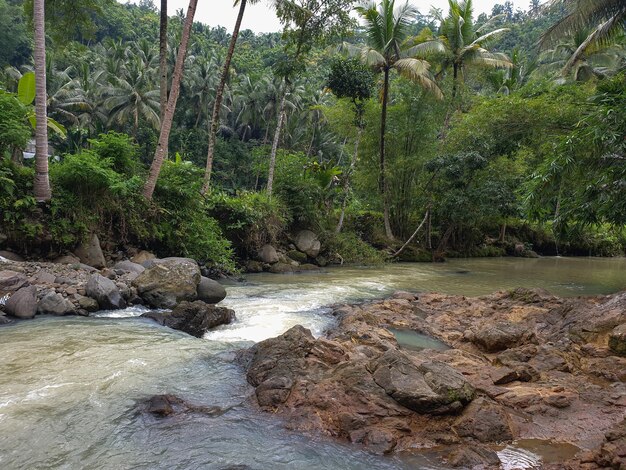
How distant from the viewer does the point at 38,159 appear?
35.0ft

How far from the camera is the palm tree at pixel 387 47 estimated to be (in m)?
21.4

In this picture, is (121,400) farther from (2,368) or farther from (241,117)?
(241,117)

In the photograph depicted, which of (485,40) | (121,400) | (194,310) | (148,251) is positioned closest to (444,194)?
(485,40)

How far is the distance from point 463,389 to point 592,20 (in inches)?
633

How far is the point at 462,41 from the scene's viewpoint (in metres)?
24.8

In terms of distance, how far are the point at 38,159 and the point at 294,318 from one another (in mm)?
7450

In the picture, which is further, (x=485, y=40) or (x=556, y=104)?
(x=485, y=40)

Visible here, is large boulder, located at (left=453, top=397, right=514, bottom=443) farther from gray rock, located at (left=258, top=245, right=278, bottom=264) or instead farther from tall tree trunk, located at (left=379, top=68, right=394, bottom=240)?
tall tree trunk, located at (left=379, top=68, right=394, bottom=240)

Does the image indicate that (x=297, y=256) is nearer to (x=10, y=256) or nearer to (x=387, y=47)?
(x=10, y=256)

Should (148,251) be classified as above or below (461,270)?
above

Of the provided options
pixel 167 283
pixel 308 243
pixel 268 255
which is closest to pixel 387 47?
pixel 308 243

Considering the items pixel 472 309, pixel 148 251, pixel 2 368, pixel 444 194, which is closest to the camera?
pixel 2 368

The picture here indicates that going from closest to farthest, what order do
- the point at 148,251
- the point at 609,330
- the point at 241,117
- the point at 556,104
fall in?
the point at 609,330
the point at 148,251
the point at 556,104
the point at 241,117

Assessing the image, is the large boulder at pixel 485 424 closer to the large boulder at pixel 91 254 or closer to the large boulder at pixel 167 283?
the large boulder at pixel 167 283
